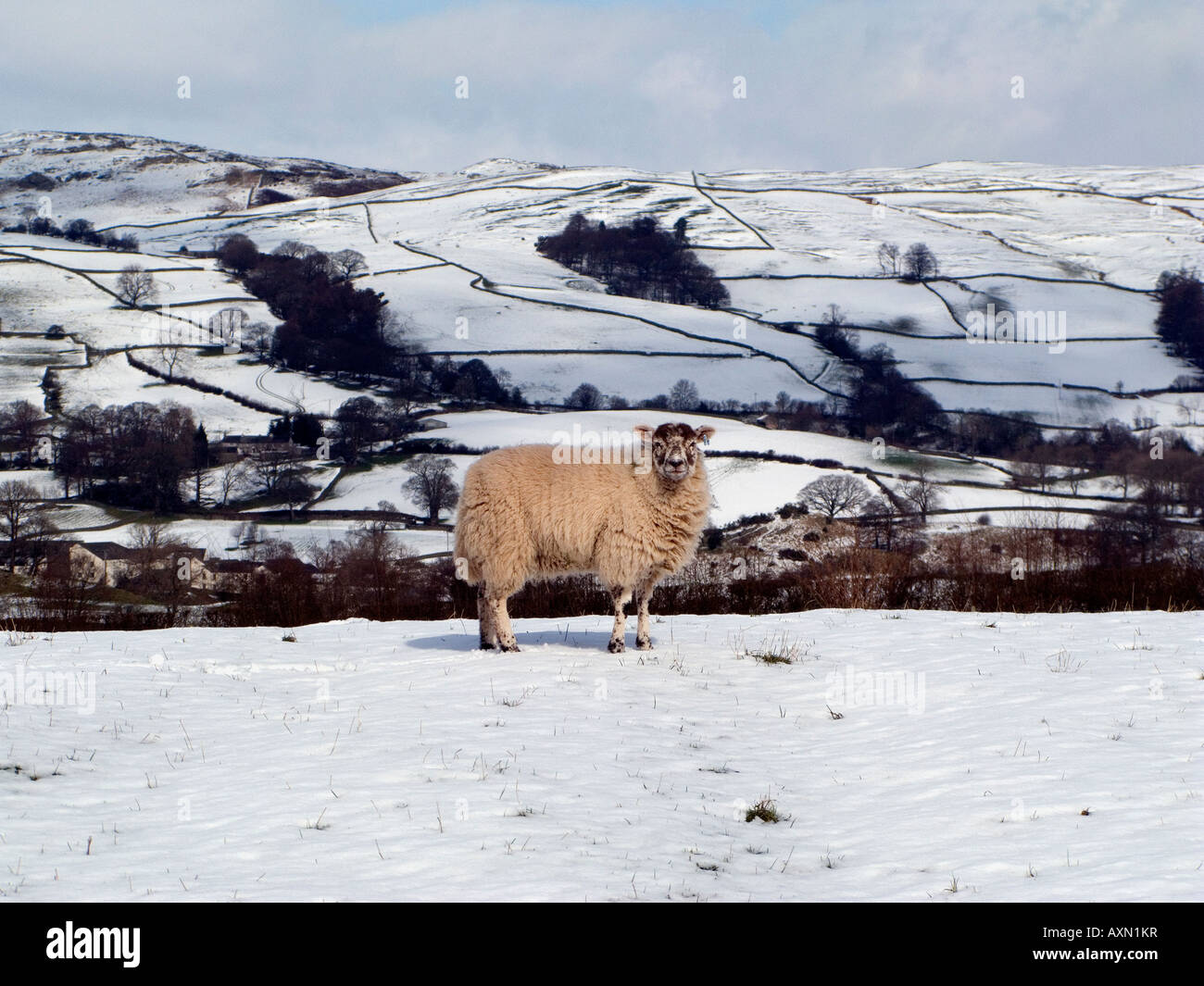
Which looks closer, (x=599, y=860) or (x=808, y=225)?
(x=599, y=860)

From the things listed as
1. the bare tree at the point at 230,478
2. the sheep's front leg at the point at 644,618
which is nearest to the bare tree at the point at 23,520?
the bare tree at the point at 230,478

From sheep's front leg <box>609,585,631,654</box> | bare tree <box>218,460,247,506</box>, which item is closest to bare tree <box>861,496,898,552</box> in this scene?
sheep's front leg <box>609,585,631,654</box>

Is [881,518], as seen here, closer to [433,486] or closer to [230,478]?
[433,486]

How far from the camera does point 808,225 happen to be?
124 meters

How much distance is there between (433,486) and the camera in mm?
53281

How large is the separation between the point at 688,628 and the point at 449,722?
23.3 feet

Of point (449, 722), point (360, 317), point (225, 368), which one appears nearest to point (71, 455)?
point (225, 368)

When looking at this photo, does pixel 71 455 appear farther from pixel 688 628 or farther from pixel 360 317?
pixel 688 628

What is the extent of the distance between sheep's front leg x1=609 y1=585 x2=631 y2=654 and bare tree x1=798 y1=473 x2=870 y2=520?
34.0 m

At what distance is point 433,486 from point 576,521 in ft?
135

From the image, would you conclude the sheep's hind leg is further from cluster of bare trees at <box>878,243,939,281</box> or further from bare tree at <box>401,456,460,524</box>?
cluster of bare trees at <box>878,243,939,281</box>

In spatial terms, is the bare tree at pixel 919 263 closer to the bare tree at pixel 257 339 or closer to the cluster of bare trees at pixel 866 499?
the cluster of bare trees at pixel 866 499

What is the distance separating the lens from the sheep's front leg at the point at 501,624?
13.2m

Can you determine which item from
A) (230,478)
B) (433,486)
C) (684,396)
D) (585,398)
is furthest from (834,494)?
(230,478)
